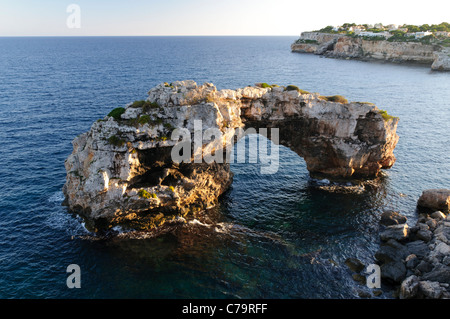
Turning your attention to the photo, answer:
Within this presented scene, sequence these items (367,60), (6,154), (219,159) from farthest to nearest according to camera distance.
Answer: (367,60)
(6,154)
(219,159)

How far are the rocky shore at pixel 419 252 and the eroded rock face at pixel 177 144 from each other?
39.8 feet

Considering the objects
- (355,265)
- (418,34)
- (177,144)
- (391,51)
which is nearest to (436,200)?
(355,265)

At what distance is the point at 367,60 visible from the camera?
174125 millimetres

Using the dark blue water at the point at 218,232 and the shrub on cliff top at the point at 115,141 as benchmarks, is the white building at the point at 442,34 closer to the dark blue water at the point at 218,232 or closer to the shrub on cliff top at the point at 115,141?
the dark blue water at the point at 218,232

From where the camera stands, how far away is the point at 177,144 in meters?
38.9

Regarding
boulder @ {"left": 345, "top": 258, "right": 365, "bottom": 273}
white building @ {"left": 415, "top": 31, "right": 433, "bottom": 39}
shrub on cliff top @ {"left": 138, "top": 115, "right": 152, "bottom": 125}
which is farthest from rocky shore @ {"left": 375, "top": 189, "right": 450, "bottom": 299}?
white building @ {"left": 415, "top": 31, "right": 433, "bottom": 39}

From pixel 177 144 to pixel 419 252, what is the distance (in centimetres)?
3054

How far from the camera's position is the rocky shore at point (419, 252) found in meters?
28.2

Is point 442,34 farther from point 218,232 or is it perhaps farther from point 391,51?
point 218,232

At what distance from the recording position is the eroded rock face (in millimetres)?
36188

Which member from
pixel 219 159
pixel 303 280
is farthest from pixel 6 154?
pixel 303 280

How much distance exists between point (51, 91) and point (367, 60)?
161 m
